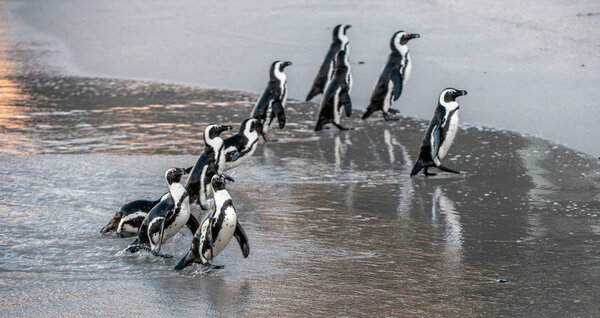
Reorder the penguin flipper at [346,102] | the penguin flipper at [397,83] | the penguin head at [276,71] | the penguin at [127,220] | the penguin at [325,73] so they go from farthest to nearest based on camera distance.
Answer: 1. the penguin at [325,73]
2. the penguin flipper at [397,83]
3. the penguin flipper at [346,102]
4. the penguin head at [276,71]
5. the penguin at [127,220]

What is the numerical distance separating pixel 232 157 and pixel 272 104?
139 cm

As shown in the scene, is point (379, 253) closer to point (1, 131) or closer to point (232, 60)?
point (1, 131)

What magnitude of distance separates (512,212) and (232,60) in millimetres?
6962

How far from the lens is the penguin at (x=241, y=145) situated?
5.84 m

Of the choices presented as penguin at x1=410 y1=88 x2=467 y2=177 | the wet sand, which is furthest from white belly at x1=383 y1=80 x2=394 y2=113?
penguin at x1=410 y1=88 x2=467 y2=177

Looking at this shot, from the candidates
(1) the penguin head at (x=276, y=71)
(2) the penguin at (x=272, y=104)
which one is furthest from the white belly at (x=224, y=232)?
(1) the penguin head at (x=276, y=71)

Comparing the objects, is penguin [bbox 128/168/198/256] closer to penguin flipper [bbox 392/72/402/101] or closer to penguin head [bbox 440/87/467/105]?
penguin head [bbox 440/87/467/105]

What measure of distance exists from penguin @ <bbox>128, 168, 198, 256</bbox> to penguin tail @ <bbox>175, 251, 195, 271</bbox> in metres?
0.23

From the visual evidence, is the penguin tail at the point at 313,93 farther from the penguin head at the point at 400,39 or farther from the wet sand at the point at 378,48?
the penguin head at the point at 400,39

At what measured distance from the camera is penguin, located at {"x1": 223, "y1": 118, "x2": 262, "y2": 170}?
19.1 ft

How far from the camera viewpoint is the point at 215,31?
13.4 meters

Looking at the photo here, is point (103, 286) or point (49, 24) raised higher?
point (49, 24)

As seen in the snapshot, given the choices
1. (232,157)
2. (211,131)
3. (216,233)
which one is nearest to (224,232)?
(216,233)

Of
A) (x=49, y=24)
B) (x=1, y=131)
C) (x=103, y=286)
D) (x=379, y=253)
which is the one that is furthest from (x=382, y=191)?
(x=49, y=24)
